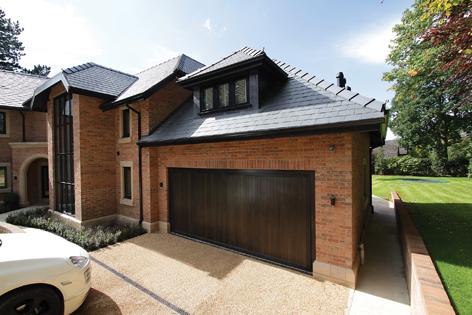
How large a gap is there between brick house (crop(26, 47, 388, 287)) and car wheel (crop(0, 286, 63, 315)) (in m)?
3.78

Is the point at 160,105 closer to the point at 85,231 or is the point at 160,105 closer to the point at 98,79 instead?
the point at 98,79

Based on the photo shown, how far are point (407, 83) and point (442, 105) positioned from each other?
1152cm

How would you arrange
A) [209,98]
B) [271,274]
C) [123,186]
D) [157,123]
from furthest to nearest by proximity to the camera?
[123,186] < [157,123] < [209,98] < [271,274]

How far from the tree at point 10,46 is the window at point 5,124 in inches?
788

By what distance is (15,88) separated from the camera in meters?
13.3

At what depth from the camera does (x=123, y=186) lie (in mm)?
8570

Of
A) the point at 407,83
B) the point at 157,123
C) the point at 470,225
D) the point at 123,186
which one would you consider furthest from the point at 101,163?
the point at 407,83

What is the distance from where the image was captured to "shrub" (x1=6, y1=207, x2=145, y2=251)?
6397 mm

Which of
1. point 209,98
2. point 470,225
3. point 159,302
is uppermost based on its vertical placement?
point 209,98

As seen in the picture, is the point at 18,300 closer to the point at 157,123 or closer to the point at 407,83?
the point at 157,123

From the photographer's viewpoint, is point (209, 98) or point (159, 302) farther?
point (209, 98)

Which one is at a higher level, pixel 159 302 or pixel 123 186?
pixel 123 186

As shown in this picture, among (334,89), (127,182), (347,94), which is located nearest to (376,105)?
(347,94)

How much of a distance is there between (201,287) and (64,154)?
846cm
